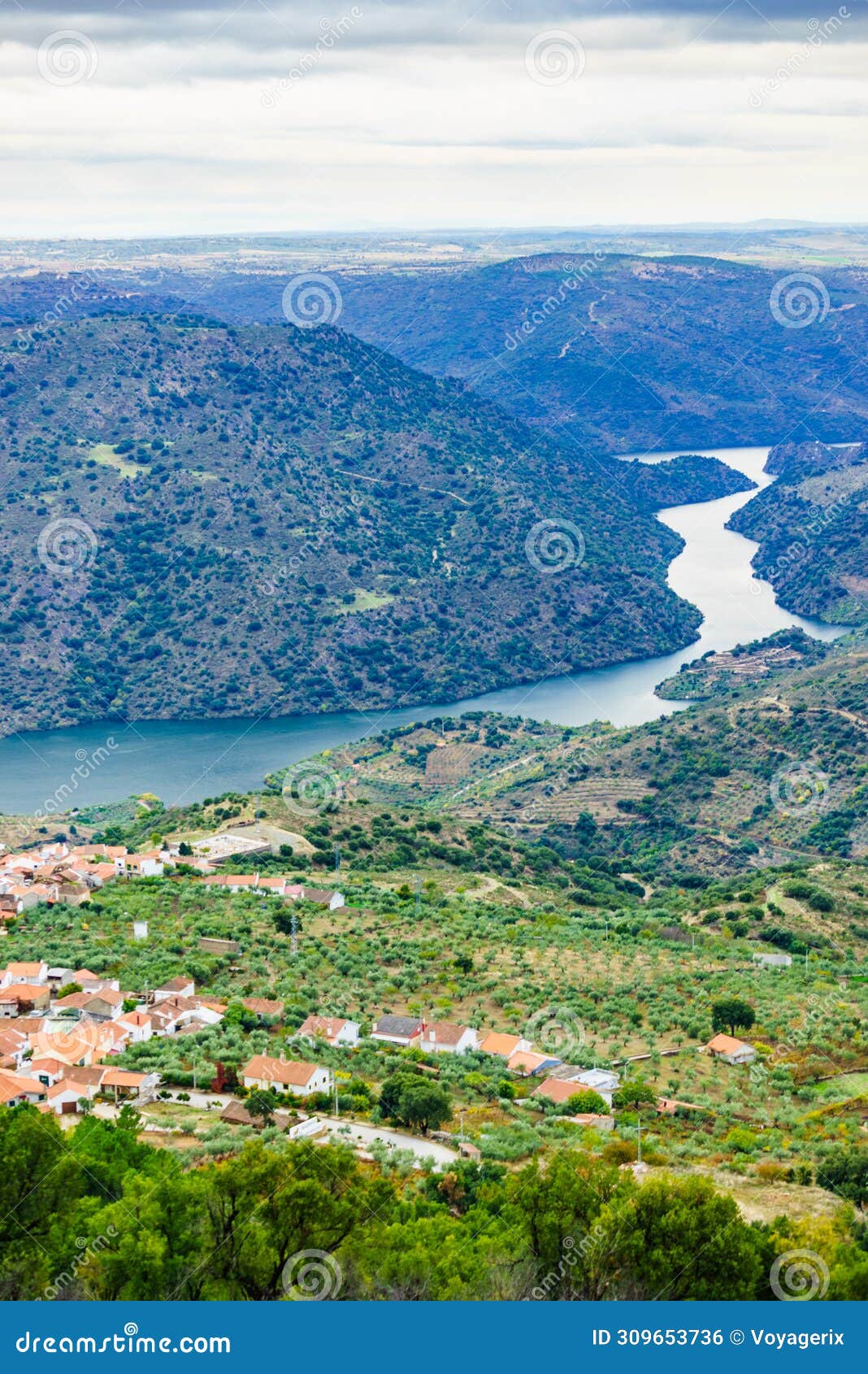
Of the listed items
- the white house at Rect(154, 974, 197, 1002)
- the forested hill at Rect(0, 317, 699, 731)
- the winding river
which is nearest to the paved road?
the white house at Rect(154, 974, 197, 1002)

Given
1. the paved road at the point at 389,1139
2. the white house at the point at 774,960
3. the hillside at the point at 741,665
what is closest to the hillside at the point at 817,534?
the hillside at the point at 741,665

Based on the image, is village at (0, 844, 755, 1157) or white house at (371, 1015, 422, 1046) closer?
village at (0, 844, 755, 1157)

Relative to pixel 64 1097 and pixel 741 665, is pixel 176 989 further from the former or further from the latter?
pixel 741 665

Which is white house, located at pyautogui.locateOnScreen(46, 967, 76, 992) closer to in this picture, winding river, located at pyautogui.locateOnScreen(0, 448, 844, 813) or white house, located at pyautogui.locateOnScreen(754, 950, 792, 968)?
white house, located at pyautogui.locateOnScreen(754, 950, 792, 968)

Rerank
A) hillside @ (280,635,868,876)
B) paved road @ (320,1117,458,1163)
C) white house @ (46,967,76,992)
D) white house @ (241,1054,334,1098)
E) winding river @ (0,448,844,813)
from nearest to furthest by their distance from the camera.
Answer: paved road @ (320,1117,458,1163) < white house @ (241,1054,334,1098) < white house @ (46,967,76,992) < hillside @ (280,635,868,876) < winding river @ (0,448,844,813)

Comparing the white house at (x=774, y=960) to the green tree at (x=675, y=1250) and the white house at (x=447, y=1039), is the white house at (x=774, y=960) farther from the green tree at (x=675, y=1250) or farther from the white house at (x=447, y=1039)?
the green tree at (x=675, y=1250)

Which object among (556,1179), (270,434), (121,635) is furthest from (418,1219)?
(270,434)
